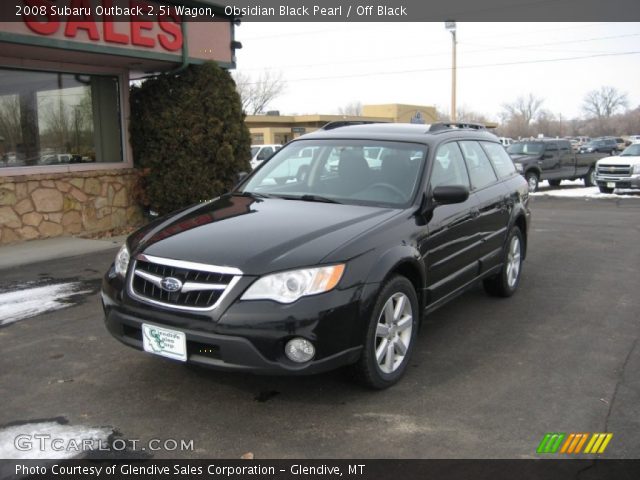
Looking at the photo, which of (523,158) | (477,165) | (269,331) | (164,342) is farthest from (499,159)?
(523,158)

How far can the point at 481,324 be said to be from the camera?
5.43 meters

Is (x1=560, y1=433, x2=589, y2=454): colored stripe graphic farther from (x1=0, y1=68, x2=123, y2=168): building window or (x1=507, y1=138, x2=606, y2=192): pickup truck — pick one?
(x1=507, y1=138, x2=606, y2=192): pickup truck

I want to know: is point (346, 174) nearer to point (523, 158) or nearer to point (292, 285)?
point (292, 285)

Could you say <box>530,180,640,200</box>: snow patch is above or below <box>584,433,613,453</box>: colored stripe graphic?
above

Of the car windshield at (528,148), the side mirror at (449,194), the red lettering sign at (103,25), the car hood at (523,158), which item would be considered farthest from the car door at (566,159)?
the side mirror at (449,194)

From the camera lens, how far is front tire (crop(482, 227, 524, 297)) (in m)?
6.16

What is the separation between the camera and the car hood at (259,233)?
3516 millimetres

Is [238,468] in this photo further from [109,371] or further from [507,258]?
[507,258]

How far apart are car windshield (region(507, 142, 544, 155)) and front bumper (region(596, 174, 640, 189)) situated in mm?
2076

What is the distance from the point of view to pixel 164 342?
139 inches

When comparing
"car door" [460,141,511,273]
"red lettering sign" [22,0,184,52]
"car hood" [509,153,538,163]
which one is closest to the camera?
"car door" [460,141,511,273]

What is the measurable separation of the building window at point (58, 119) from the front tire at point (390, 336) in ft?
25.5

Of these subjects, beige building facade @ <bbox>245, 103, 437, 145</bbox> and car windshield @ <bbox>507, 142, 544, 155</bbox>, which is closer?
car windshield @ <bbox>507, 142, 544, 155</bbox>

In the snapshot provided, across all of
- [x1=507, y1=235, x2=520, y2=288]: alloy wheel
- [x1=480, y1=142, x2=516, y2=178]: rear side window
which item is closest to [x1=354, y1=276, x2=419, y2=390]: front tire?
[x1=507, y1=235, x2=520, y2=288]: alloy wheel
